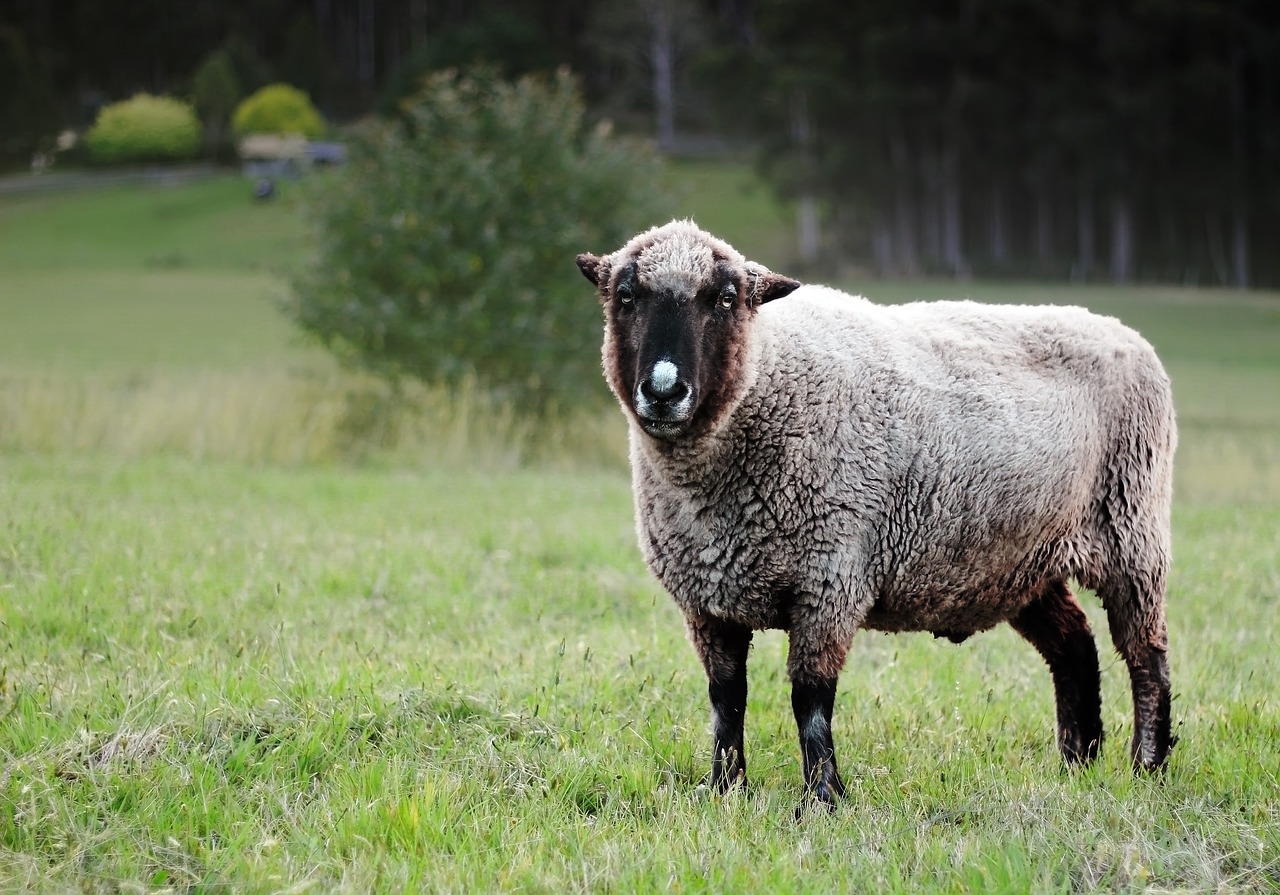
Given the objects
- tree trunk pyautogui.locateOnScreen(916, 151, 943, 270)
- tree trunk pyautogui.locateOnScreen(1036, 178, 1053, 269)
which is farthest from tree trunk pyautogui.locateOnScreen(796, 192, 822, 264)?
tree trunk pyautogui.locateOnScreen(1036, 178, 1053, 269)

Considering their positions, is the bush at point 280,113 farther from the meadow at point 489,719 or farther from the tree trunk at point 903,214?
the meadow at point 489,719

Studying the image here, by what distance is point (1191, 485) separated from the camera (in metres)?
17.6

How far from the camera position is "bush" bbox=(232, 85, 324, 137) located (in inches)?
1957

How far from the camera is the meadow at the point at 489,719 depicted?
13.7 ft

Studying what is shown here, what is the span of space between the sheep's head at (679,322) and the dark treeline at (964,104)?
46804 mm

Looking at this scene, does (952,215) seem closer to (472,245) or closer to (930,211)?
(930,211)

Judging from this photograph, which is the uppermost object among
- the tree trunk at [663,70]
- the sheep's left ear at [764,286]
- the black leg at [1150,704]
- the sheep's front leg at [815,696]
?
the tree trunk at [663,70]

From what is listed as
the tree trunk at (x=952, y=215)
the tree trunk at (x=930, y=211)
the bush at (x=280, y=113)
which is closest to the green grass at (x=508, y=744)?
the bush at (x=280, y=113)

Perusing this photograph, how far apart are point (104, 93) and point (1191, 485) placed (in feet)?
143

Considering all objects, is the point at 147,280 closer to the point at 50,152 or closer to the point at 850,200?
the point at 50,152

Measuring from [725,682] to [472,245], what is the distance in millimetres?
14522

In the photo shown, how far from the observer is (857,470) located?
5223 mm

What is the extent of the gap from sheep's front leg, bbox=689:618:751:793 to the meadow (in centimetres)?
18

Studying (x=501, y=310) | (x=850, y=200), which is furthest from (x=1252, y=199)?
(x=501, y=310)
